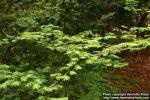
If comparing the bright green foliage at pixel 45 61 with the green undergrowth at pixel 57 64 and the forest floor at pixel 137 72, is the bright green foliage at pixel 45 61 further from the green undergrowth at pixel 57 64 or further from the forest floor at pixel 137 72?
the forest floor at pixel 137 72

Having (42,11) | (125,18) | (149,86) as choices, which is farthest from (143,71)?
(42,11)

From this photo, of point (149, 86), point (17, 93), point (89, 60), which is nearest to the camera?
point (89, 60)

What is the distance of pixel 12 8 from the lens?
694 centimetres

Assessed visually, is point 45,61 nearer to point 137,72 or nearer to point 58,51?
point 58,51

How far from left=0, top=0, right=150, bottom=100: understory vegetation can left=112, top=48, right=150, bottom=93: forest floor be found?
2437 millimetres

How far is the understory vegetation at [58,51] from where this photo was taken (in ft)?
13.9

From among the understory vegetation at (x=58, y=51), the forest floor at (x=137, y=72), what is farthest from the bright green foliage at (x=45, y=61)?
the forest floor at (x=137, y=72)

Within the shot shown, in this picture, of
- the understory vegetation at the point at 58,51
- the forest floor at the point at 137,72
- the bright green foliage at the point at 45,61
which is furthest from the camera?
the forest floor at the point at 137,72

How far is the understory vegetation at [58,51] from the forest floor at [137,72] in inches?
95.9

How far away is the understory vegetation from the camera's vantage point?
4234 millimetres

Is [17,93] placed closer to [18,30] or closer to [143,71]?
[18,30]

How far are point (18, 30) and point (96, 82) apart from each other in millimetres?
2075

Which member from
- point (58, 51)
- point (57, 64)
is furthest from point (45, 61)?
point (58, 51)

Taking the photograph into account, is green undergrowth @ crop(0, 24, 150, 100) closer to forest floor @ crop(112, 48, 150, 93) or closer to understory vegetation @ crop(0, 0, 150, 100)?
understory vegetation @ crop(0, 0, 150, 100)
